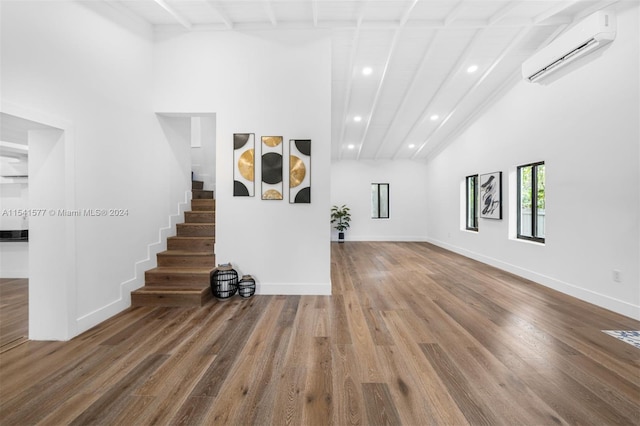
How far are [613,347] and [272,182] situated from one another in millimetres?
3736

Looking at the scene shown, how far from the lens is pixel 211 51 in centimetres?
373

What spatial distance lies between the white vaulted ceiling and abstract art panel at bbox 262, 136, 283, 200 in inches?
62.5

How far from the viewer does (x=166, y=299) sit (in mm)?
3295

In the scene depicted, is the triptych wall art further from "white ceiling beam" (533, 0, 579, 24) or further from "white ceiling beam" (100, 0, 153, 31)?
"white ceiling beam" (533, 0, 579, 24)

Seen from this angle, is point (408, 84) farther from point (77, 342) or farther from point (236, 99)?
point (77, 342)

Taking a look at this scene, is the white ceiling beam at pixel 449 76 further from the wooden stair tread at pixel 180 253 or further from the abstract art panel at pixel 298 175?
the wooden stair tread at pixel 180 253

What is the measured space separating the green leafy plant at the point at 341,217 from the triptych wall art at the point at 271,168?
5783 millimetres

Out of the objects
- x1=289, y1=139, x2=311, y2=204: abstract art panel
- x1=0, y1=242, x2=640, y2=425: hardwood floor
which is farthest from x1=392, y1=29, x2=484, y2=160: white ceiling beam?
x1=0, y1=242, x2=640, y2=425: hardwood floor

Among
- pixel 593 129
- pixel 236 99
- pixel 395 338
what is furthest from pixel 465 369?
pixel 236 99

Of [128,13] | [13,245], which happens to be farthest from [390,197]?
[13,245]

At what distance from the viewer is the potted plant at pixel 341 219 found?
9.50 metres

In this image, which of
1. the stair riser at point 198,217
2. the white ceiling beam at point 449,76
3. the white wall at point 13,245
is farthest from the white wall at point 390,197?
the white wall at point 13,245

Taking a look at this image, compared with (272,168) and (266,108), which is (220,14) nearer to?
(266,108)

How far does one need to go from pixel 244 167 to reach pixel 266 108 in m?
0.85
